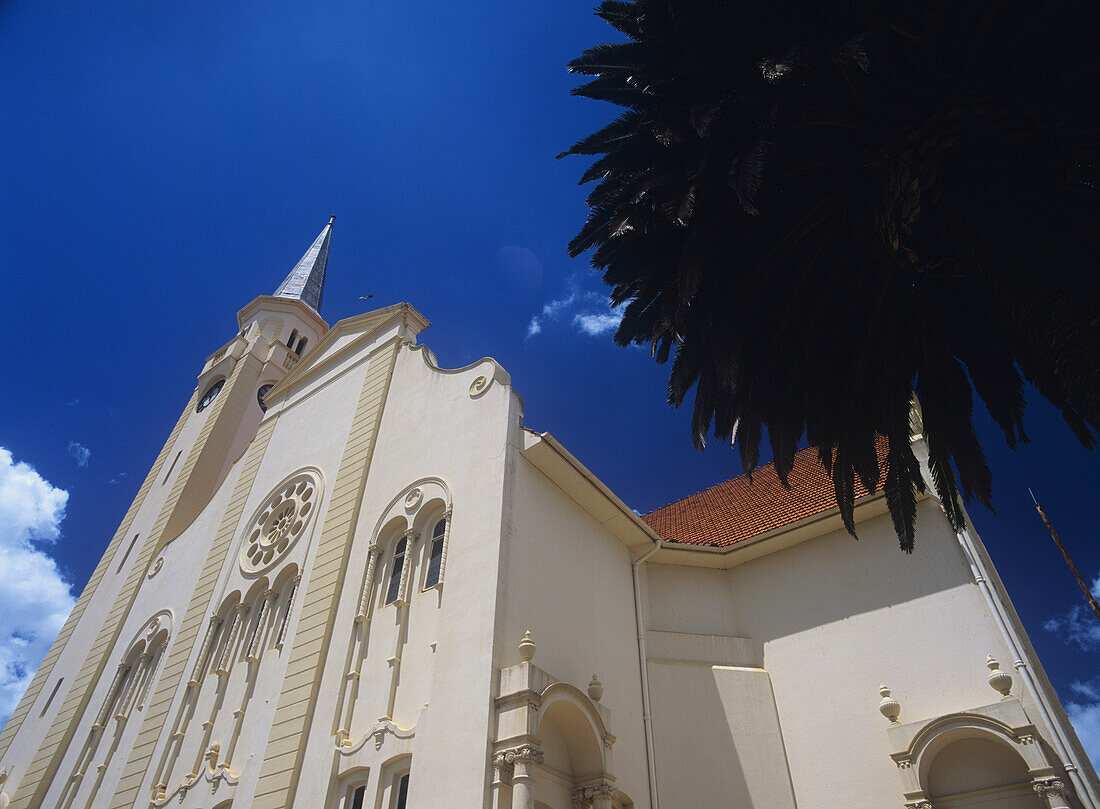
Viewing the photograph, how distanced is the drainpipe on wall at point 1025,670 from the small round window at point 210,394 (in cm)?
3019

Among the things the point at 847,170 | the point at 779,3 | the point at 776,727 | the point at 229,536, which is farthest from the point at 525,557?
the point at 229,536

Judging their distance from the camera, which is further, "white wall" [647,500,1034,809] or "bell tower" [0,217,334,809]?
"bell tower" [0,217,334,809]

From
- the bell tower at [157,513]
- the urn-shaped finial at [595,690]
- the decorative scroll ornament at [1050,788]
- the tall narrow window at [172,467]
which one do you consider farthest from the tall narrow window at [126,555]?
the decorative scroll ornament at [1050,788]

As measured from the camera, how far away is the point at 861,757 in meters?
13.7

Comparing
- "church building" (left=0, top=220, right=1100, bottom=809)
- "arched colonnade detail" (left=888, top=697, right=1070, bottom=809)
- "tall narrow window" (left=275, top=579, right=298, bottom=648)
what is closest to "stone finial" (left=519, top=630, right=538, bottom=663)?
"church building" (left=0, top=220, right=1100, bottom=809)

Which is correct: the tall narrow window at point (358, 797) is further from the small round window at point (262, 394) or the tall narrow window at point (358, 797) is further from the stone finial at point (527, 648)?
the small round window at point (262, 394)

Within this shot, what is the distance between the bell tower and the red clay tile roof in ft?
50.7

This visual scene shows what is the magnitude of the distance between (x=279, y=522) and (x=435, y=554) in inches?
280

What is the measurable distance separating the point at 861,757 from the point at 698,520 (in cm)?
867

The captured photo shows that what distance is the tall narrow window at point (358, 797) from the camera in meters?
11.6

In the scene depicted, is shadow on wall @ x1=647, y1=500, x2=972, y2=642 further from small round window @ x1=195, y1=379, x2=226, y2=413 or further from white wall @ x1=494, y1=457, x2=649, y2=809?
small round window @ x1=195, y1=379, x2=226, y2=413

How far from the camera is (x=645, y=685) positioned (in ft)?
48.9

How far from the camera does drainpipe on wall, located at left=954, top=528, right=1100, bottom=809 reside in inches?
443

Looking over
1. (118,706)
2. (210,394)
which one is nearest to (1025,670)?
(118,706)
